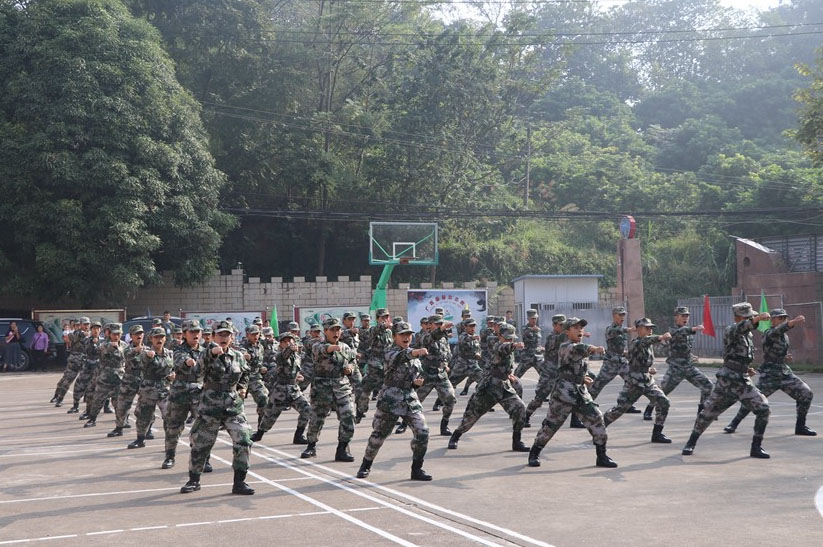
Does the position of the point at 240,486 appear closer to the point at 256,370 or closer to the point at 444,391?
the point at 256,370

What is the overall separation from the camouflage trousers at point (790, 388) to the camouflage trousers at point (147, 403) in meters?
8.39

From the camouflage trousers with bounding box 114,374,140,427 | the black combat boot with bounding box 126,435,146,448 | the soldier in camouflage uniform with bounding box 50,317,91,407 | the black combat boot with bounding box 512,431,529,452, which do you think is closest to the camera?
the black combat boot with bounding box 512,431,529,452

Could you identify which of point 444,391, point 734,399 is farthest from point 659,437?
point 444,391

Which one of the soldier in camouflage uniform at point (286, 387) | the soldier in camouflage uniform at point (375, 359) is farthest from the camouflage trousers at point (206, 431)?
the soldier in camouflage uniform at point (375, 359)

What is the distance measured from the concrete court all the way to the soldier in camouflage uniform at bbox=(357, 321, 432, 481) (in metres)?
0.30

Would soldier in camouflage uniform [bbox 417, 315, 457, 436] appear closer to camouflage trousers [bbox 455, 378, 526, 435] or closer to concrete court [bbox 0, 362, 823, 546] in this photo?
concrete court [bbox 0, 362, 823, 546]

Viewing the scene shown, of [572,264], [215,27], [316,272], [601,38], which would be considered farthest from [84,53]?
[601,38]

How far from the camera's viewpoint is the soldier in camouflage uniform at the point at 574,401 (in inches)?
444

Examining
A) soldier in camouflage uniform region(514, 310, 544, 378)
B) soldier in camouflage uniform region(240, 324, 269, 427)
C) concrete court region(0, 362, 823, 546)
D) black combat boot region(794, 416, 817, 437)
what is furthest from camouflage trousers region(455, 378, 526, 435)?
soldier in camouflage uniform region(514, 310, 544, 378)

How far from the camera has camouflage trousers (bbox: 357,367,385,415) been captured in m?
15.8

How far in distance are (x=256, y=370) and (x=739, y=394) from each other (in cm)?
709

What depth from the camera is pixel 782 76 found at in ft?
213

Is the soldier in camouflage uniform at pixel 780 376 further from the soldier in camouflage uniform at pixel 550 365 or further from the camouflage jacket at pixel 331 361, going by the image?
the camouflage jacket at pixel 331 361

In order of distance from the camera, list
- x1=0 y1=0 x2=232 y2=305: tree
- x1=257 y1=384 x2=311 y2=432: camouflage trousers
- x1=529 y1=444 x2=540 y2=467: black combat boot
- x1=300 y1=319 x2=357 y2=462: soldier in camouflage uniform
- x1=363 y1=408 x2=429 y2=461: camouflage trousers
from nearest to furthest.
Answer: x1=363 y1=408 x2=429 y2=461: camouflage trousers → x1=529 y1=444 x2=540 y2=467: black combat boot → x1=300 y1=319 x2=357 y2=462: soldier in camouflage uniform → x1=257 y1=384 x2=311 y2=432: camouflage trousers → x1=0 y1=0 x2=232 y2=305: tree
